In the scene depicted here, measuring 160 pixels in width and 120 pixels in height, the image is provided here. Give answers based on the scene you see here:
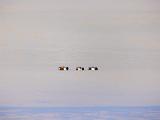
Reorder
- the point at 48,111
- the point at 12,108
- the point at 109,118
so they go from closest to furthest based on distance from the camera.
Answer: the point at 12,108 < the point at 48,111 < the point at 109,118

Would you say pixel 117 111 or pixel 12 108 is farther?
pixel 117 111

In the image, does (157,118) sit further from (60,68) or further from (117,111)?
(60,68)

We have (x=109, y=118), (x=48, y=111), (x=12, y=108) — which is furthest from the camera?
(x=109, y=118)

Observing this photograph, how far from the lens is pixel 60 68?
11844 mm

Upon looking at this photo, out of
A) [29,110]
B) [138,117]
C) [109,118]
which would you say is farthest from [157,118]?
[29,110]

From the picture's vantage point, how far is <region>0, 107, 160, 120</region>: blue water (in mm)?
11898

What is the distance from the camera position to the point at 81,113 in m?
12.3

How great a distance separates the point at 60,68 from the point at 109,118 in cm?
265

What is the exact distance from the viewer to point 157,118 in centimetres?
1268

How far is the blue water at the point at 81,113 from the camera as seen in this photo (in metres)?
11.9

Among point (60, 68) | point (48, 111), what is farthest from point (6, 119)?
point (60, 68)

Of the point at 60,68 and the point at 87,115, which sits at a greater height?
the point at 60,68

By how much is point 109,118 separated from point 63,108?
6.51ft

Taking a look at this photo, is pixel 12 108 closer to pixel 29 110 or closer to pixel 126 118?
pixel 29 110
